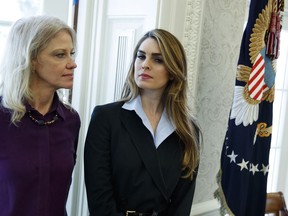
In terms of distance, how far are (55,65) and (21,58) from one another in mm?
112

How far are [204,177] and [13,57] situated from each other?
1378 mm

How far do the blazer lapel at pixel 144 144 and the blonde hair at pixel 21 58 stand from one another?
16.9 inches

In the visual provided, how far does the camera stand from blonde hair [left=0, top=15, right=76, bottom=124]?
1188 millimetres

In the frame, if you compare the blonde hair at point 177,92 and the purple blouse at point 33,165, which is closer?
the purple blouse at point 33,165

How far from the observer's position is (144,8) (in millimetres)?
1764

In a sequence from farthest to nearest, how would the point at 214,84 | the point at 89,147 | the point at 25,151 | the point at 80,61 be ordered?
the point at 214,84
the point at 80,61
the point at 89,147
the point at 25,151

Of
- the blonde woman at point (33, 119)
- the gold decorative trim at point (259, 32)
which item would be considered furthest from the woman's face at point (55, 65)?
the gold decorative trim at point (259, 32)

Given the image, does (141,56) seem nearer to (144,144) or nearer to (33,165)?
(144,144)

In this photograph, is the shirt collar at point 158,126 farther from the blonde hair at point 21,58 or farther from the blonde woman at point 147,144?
the blonde hair at point 21,58

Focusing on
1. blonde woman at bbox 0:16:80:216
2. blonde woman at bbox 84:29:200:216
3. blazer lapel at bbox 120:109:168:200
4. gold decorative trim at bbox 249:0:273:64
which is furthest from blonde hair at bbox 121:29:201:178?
gold decorative trim at bbox 249:0:273:64

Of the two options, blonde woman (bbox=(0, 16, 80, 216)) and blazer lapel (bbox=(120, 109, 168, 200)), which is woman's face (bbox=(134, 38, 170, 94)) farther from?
blonde woman (bbox=(0, 16, 80, 216))

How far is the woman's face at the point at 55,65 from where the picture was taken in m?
1.23

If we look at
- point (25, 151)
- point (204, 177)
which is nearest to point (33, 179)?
point (25, 151)

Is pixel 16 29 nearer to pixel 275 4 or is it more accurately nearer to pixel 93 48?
pixel 93 48
